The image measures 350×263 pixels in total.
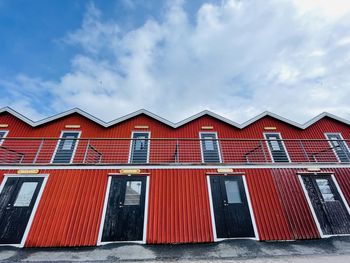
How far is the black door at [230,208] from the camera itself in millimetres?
7410

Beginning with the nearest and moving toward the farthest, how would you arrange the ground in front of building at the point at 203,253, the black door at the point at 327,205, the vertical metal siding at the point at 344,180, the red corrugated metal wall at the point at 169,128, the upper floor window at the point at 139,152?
the ground in front of building at the point at 203,253 < the black door at the point at 327,205 < the vertical metal siding at the point at 344,180 < the upper floor window at the point at 139,152 < the red corrugated metal wall at the point at 169,128

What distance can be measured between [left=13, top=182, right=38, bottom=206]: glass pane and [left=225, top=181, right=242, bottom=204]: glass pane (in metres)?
8.57

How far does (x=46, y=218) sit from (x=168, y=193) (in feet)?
16.4

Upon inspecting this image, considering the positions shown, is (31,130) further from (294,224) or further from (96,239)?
(294,224)

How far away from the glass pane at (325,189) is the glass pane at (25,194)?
43.1 ft

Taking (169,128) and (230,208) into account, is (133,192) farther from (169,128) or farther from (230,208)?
(169,128)

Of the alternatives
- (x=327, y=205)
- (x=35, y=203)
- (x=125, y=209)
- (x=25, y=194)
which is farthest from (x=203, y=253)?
(x=25, y=194)

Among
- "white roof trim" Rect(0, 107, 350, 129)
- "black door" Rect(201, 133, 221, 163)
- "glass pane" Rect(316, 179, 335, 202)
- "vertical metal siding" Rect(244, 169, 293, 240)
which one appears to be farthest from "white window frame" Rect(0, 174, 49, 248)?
"glass pane" Rect(316, 179, 335, 202)

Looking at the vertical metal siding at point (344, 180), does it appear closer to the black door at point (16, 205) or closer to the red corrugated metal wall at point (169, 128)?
the red corrugated metal wall at point (169, 128)

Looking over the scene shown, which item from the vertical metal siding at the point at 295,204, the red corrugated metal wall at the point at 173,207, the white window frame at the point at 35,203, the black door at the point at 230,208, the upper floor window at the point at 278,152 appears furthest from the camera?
the upper floor window at the point at 278,152

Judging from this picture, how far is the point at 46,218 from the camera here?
7.23 meters

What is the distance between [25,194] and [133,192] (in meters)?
4.60

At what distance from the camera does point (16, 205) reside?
294 inches

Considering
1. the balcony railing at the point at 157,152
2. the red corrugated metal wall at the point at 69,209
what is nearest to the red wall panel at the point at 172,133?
the balcony railing at the point at 157,152
